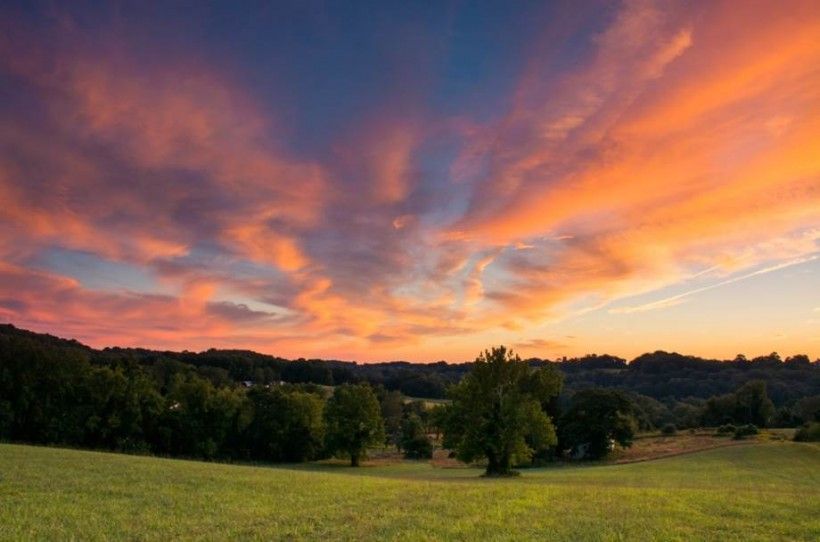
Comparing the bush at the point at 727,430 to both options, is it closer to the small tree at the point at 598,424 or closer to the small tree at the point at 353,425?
the small tree at the point at 598,424

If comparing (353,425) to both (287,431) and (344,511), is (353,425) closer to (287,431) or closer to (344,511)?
(287,431)

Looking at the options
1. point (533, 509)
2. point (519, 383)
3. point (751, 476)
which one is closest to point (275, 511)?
point (533, 509)

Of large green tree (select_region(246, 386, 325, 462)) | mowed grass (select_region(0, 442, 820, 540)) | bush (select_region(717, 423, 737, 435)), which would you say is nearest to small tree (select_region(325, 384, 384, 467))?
large green tree (select_region(246, 386, 325, 462))

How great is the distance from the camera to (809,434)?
82562mm

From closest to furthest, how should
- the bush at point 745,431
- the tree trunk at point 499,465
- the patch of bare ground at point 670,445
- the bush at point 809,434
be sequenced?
the tree trunk at point 499,465 < the bush at point 809,434 < the patch of bare ground at point 670,445 < the bush at point 745,431

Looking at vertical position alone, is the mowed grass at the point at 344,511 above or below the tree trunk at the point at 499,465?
above

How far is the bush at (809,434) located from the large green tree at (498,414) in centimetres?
4740

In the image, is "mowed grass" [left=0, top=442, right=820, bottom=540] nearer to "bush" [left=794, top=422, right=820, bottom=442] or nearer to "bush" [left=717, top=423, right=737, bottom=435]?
"bush" [left=794, top=422, right=820, bottom=442]

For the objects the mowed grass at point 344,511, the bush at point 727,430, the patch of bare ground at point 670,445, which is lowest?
the patch of bare ground at point 670,445

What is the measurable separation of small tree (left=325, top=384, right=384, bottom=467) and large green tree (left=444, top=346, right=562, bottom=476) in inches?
1224

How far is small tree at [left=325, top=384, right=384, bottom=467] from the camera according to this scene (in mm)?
87812

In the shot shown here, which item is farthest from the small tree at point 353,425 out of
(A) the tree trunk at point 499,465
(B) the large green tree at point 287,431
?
(A) the tree trunk at point 499,465

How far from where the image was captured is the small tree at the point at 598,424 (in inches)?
3644

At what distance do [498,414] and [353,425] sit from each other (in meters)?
36.5
